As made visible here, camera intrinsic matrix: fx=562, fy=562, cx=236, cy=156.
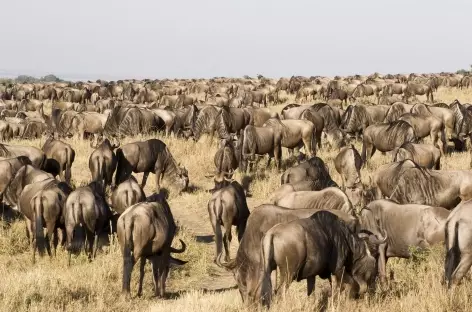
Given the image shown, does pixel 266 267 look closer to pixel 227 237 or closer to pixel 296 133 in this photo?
pixel 227 237

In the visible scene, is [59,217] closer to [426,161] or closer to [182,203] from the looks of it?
[182,203]

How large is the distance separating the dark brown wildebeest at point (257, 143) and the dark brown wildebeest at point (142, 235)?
8.00 m

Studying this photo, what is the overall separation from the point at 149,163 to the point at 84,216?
A: 5.31 meters

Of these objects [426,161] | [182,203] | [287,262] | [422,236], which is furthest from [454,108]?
[287,262]

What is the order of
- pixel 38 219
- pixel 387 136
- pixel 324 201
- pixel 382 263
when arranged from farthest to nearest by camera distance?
pixel 387 136, pixel 38 219, pixel 324 201, pixel 382 263

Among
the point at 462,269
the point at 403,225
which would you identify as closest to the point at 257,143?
the point at 403,225

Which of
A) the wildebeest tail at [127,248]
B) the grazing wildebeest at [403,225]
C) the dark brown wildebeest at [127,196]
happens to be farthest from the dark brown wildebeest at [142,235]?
the grazing wildebeest at [403,225]

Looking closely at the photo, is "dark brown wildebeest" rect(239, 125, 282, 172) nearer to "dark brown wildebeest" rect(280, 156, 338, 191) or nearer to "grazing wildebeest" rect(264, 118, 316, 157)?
"grazing wildebeest" rect(264, 118, 316, 157)

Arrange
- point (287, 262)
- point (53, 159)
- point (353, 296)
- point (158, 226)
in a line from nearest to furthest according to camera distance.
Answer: point (287, 262), point (353, 296), point (158, 226), point (53, 159)

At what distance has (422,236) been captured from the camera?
786cm

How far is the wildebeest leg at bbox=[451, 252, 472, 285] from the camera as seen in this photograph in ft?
21.4

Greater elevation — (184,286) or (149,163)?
(149,163)

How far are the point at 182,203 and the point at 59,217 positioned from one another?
16.6ft

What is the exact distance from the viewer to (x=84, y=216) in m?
9.09
